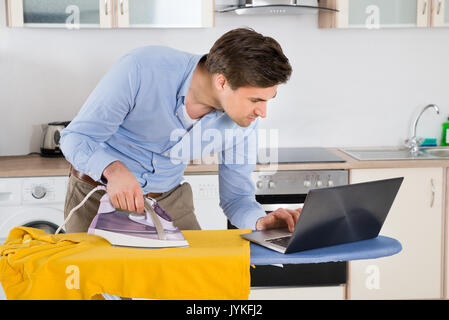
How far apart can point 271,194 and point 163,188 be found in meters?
0.95

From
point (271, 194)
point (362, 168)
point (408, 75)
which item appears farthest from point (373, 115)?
point (271, 194)

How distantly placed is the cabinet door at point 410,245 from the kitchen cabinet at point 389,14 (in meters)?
0.80

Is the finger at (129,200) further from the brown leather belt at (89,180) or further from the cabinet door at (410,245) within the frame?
the cabinet door at (410,245)

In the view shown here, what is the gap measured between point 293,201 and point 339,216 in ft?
4.99

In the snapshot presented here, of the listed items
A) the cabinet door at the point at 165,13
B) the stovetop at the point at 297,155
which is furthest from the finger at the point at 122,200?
the cabinet door at the point at 165,13

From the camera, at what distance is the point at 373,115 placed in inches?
132

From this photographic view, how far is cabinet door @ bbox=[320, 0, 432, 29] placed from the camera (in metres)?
2.96

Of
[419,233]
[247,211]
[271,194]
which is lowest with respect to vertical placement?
[419,233]

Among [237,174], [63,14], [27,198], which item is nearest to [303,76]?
[63,14]

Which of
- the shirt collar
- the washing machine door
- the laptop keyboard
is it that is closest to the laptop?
the laptop keyboard

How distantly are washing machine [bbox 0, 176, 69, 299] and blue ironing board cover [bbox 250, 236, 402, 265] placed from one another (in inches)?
62.3

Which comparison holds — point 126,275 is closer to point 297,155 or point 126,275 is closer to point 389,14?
point 297,155
